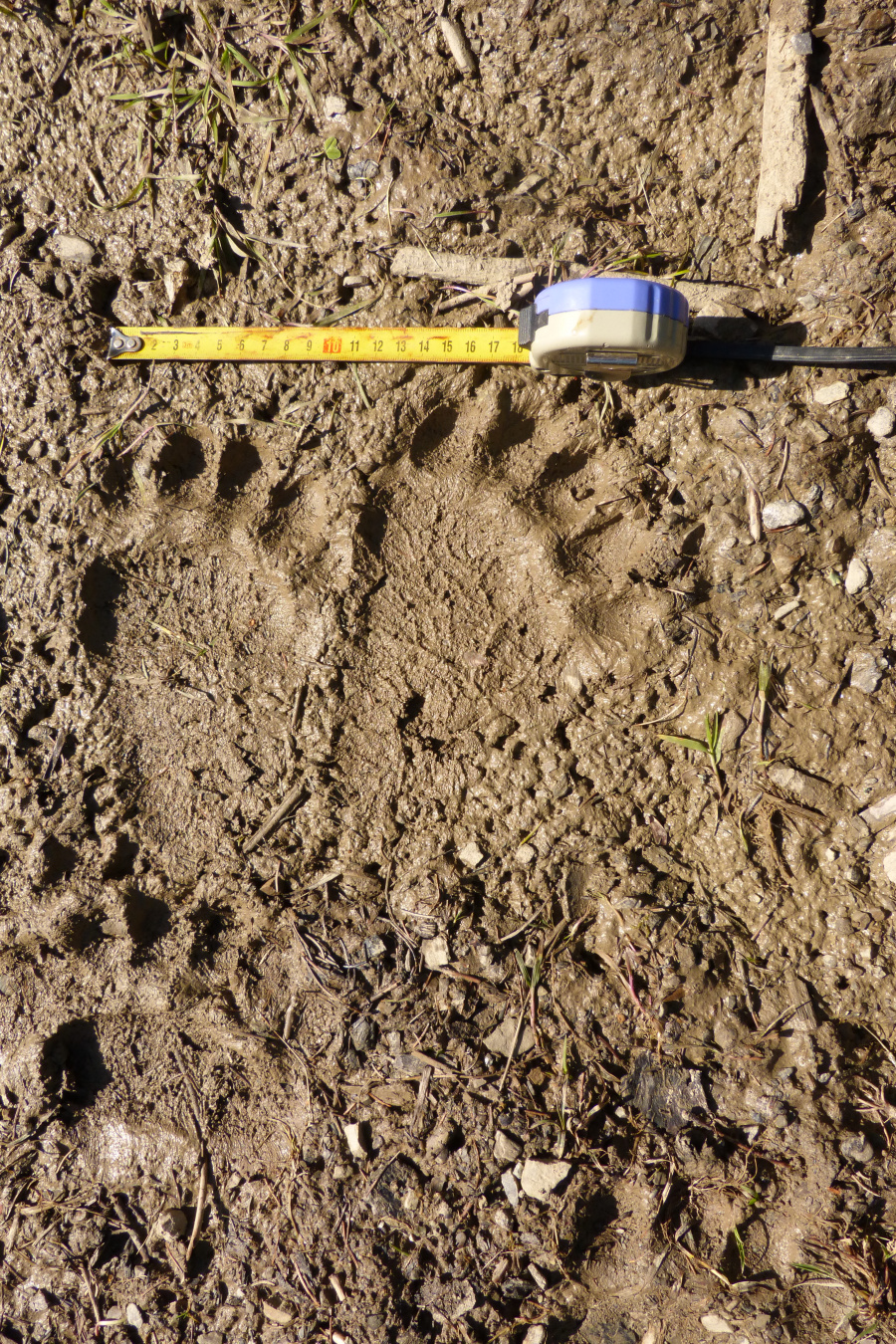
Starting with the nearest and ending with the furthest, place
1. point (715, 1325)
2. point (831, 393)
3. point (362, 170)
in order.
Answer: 1. point (715, 1325)
2. point (831, 393)
3. point (362, 170)

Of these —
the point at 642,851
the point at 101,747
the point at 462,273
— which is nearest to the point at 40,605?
the point at 101,747

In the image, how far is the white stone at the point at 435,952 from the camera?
2.59 meters

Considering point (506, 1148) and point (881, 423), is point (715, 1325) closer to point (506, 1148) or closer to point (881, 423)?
point (506, 1148)

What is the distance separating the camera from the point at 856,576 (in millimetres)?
2674

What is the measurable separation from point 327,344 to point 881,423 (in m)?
2.04

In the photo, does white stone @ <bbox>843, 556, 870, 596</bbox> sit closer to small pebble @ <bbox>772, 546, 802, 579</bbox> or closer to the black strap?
small pebble @ <bbox>772, 546, 802, 579</bbox>

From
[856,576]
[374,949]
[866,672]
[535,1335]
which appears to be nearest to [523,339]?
[856,576]

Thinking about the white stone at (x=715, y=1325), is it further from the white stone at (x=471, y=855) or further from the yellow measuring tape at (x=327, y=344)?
the yellow measuring tape at (x=327, y=344)

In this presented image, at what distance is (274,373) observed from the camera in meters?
2.86

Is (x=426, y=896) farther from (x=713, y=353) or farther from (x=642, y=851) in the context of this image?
(x=713, y=353)

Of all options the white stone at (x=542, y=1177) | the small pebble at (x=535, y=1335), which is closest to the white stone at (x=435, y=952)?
the white stone at (x=542, y=1177)

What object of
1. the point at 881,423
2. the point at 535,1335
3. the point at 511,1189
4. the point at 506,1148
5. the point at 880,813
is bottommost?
the point at 535,1335

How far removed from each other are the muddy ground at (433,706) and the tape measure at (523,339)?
8cm

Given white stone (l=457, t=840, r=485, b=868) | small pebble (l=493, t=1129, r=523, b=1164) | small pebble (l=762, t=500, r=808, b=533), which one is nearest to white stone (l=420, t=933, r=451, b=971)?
white stone (l=457, t=840, r=485, b=868)
